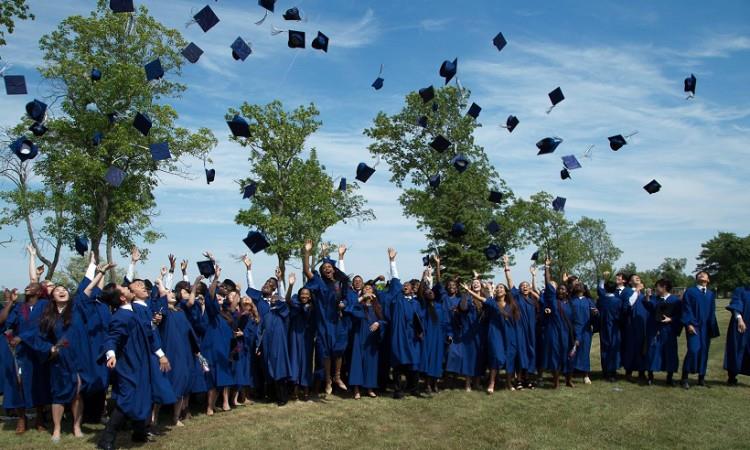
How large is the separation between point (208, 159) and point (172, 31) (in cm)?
604

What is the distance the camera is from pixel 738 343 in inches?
440

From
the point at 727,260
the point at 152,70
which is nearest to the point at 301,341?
the point at 152,70

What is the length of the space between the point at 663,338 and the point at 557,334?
2045 millimetres

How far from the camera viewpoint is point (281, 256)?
101ft

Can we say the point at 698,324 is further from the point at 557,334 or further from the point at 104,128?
the point at 104,128

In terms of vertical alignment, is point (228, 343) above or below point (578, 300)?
below

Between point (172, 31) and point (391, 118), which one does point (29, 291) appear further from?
point (391, 118)

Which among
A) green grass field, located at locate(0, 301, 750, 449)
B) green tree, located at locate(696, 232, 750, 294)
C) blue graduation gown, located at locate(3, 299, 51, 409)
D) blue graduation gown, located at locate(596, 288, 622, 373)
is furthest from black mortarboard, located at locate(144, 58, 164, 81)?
green tree, located at locate(696, 232, 750, 294)

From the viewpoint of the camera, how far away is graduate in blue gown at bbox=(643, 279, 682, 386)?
36.2 ft

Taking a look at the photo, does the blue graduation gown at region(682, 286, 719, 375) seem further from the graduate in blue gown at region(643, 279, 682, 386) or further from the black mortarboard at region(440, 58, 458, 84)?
the black mortarboard at region(440, 58, 458, 84)

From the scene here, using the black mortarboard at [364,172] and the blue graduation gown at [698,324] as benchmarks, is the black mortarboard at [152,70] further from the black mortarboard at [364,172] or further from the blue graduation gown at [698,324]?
the blue graduation gown at [698,324]

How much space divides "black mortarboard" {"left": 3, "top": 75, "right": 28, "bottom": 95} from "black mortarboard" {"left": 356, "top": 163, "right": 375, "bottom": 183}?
22.6ft

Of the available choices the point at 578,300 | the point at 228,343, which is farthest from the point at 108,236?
the point at 578,300

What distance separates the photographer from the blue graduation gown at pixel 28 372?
7.63 meters
